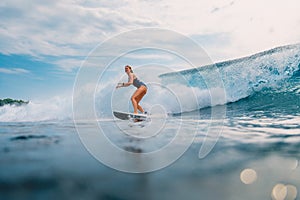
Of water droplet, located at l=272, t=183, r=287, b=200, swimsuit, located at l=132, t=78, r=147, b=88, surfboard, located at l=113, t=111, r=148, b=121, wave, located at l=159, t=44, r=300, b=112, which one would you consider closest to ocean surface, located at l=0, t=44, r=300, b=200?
water droplet, located at l=272, t=183, r=287, b=200

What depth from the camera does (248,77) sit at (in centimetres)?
2217

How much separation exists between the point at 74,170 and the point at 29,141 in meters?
3.43

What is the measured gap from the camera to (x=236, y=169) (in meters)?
4.93

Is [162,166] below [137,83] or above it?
below

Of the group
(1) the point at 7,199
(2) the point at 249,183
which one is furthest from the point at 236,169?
(1) the point at 7,199

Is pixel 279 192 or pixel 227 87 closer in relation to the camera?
pixel 279 192

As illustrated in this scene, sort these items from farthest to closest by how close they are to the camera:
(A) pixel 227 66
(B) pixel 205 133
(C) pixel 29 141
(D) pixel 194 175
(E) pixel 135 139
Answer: (A) pixel 227 66 < (B) pixel 205 133 < (E) pixel 135 139 < (C) pixel 29 141 < (D) pixel 194 175

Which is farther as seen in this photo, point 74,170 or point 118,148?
point 118,148

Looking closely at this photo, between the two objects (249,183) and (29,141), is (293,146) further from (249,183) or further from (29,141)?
(29,141)

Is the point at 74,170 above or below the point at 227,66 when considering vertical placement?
below

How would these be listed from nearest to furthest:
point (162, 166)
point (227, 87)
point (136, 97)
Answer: point (162, 166)
point (136, 97)
point (227, 87)

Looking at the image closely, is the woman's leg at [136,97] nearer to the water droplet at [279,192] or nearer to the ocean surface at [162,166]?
the ocean surface at [162,166]

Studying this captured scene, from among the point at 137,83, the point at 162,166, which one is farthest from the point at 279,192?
the point at 137,83

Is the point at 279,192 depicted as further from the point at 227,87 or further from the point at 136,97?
the point at 227,87
